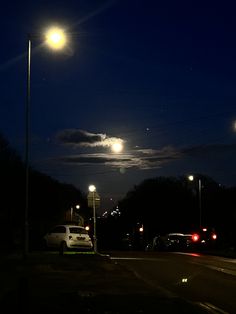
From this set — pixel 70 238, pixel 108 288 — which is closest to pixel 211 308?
pixel 108 288

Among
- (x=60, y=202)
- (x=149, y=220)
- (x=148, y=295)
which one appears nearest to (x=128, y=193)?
(x=149, y=220)

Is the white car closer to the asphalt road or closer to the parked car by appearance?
the asphalt road

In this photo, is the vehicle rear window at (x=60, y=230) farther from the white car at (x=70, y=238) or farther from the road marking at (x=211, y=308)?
the road marking at (x=211, y=308)

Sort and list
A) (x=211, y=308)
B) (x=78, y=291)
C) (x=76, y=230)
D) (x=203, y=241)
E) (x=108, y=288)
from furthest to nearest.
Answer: (x=203, y=241) < (x=76, y=230) < (x=108, y=288) < (x=78, y=291) < (x=211, y=308)

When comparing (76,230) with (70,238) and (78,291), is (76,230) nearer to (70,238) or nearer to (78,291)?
(70,238)

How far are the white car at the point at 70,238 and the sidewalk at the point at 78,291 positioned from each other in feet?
26.7

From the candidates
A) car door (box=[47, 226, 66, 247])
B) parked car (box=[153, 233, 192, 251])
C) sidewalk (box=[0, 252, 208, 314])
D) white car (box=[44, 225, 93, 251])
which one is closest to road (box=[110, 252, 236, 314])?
sidewalk (box=[0, 252, 208, 314])

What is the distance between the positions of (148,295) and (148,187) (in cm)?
9652

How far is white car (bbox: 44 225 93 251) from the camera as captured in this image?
111 feet

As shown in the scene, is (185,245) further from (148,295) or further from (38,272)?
(148,295)

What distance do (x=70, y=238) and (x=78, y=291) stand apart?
17691 mm

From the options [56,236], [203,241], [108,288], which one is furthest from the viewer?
[203,241]

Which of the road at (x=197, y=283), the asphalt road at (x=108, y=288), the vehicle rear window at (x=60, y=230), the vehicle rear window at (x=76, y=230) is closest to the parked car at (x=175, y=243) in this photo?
the vehicle rear window at (x=76, y=230)

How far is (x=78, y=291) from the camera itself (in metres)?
16.2
